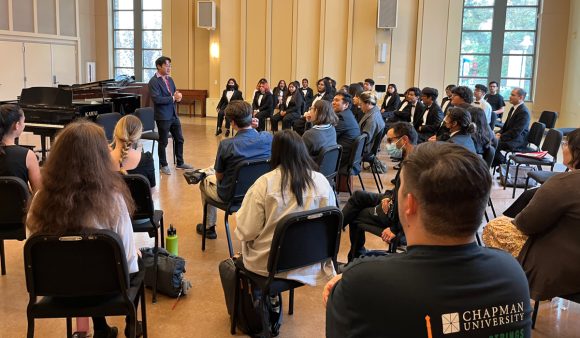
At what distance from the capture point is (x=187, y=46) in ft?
51.1

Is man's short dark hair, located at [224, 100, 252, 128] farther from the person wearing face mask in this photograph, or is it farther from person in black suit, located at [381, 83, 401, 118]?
person in black suit, located at [381, 83, 401, 118]

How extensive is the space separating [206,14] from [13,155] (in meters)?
12.1

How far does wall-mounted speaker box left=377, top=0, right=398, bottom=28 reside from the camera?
13164 mm

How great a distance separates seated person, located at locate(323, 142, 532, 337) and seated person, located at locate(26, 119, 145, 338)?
1.38m

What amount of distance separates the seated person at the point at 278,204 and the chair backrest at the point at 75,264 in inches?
28.1

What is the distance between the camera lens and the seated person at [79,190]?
220 centimetres

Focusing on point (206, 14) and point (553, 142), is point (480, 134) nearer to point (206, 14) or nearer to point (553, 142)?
point (553, 142)

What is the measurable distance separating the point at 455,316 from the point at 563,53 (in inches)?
529

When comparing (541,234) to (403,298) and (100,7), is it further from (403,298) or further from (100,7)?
(100,7)

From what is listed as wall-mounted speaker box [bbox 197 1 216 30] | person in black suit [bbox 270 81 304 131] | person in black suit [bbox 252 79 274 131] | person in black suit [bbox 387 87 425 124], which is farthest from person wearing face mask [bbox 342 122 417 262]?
wall-mounted speaker box [bbox 197 1 216 30]

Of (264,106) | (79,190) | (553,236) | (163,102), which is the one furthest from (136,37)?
(553,236)

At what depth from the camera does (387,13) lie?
13227 mm

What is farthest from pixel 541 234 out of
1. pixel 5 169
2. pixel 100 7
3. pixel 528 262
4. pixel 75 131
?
pixel 100 7

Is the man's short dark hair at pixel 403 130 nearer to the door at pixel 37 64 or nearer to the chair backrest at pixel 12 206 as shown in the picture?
the chair backrest at pixel 12 206
